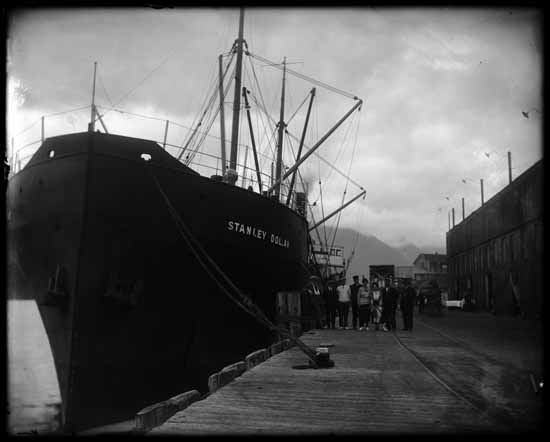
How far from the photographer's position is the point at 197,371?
405 inches

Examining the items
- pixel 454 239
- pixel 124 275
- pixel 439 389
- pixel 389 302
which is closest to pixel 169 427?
pixel 439 389

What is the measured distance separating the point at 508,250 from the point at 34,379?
86.1ft

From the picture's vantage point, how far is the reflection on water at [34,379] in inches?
281

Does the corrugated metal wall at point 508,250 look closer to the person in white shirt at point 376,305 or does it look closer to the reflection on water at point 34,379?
the person in white shirt at point 376,305

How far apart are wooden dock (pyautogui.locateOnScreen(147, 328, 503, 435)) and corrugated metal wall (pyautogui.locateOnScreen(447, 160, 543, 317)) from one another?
13379 mm

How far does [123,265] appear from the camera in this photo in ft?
30.3

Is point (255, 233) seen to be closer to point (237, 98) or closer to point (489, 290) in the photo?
point (237, 98)

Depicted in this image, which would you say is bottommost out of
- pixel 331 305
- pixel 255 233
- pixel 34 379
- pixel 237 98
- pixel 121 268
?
pixel 34 379

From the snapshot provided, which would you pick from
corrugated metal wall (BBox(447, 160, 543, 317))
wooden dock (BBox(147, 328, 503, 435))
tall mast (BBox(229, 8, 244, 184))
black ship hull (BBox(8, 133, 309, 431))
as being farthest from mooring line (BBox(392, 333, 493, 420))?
corrugated metal wall (BBox(447, 160, 543, 317))

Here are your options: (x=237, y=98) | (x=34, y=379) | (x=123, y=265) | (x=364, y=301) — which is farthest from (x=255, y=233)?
(x=237, y=98)

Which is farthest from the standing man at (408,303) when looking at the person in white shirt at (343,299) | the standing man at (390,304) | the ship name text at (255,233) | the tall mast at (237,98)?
the tall mast at (237,98)

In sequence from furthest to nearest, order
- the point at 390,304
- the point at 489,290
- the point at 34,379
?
the point at 489,290, the point at 390,304, the point at 34,379

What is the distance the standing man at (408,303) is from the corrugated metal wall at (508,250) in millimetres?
5940

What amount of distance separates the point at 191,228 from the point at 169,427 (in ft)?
19.4
